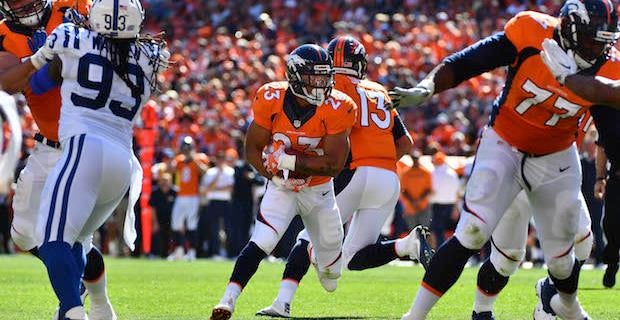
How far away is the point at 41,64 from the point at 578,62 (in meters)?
2.80

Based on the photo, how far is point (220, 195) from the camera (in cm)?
1795

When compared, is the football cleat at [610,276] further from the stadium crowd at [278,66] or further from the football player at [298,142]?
the stadium crowd at [278,66]

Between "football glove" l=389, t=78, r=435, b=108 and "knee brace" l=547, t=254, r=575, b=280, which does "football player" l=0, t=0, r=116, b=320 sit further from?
"knee brace" l=547, t=254, r=575, b=280

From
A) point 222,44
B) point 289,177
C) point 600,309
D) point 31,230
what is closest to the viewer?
point 31,230

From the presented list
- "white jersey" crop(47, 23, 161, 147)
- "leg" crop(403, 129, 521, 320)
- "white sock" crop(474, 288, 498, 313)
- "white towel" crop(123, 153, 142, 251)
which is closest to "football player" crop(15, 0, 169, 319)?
"white jersey" crop(47, 23, 161, 147)

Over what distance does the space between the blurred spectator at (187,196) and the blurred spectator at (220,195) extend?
0.54ft

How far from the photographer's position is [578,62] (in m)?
6.67

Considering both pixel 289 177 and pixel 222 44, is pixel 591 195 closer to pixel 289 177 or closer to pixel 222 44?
pixel 289 177

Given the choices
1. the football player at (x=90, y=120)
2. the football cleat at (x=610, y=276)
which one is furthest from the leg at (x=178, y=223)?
the football player at (x=90, y=120)

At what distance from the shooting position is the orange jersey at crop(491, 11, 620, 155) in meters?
6.68

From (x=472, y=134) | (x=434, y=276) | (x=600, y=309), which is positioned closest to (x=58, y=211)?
(x=434, y=276)

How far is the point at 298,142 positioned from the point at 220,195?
9895mm

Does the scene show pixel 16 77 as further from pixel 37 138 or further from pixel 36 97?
pixel 37 138

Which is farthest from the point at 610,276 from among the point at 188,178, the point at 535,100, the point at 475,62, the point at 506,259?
the point at 188,178
